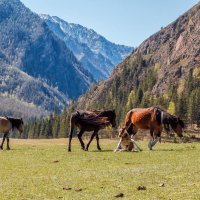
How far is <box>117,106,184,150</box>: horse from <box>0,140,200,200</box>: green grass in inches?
246

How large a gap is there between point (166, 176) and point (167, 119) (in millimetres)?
16679

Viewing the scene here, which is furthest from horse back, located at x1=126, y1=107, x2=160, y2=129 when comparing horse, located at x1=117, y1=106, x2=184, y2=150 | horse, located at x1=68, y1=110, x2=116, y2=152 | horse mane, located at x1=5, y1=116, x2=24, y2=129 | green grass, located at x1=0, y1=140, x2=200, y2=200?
horse mane, located at x1=5, y1=116, x2=24, y2=129

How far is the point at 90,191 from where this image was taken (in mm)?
18219

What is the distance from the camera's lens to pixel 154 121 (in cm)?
3772

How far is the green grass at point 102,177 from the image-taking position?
1739 centimetres

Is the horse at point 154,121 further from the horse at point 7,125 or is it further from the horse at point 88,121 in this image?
the horse at point 7,125

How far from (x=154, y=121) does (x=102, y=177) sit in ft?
54.9

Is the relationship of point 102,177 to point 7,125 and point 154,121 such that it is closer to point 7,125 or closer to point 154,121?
point 154,121

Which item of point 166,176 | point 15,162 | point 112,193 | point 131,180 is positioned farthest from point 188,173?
point 15,162

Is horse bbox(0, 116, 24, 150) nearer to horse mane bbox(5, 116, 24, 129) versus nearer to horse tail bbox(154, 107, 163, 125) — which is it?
horse mane bbox(5, 116, 24, 129)

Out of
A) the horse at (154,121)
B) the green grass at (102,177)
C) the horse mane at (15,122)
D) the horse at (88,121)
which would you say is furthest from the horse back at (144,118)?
the horse mane at (15,122)

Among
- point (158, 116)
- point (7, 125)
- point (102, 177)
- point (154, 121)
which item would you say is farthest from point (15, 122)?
point (102, 177)

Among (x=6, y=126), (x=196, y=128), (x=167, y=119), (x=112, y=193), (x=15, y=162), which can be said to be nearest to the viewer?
(x=112, y=193)

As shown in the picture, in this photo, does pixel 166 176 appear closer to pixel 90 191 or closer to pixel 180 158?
pixel 90 191
